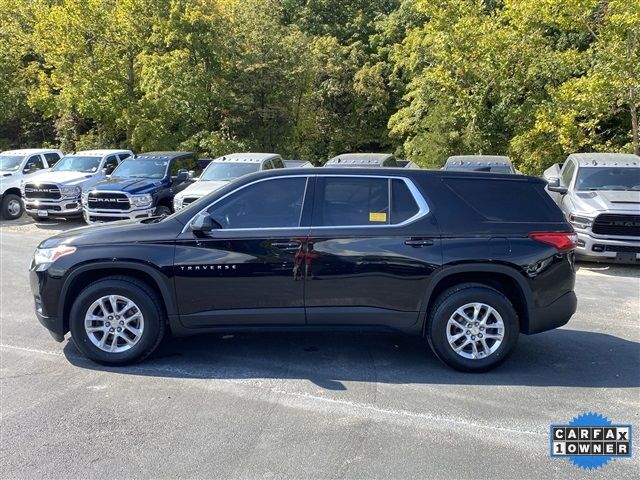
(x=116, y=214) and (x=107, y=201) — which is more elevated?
(x=107, y=201)

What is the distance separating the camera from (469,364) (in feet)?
15.7

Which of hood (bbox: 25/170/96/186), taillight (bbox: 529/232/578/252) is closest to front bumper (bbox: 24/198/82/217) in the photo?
hood (bbox: 25/170/96/186)

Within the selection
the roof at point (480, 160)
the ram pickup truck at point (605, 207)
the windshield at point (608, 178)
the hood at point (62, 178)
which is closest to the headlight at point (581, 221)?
the ram pickup truck at point (605, 207)

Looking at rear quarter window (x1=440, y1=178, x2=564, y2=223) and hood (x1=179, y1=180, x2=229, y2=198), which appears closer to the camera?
rear quarter window (x1=440, y1=178, x2=564, y2=223)

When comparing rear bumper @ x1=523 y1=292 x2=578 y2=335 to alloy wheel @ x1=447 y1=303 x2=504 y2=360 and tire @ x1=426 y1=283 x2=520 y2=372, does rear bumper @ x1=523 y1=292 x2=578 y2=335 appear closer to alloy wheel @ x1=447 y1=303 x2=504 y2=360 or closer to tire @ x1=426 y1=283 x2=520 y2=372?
tire @ x1=426 y1=283 x2=520 y2=372

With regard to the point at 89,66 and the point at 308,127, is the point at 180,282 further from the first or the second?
the point at 308,127

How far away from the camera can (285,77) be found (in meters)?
23.1

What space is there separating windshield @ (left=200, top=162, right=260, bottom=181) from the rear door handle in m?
7.82

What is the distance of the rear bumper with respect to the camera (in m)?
4.82

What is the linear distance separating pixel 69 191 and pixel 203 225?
10985 mm

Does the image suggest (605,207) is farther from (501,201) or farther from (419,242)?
(419,242)

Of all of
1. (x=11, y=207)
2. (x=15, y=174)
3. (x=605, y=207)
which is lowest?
(x=11, y=207)

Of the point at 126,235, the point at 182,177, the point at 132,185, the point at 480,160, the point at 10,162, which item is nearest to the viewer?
the point at 126,235

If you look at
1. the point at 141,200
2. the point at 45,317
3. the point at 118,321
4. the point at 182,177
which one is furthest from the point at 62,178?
the point at 118,321
